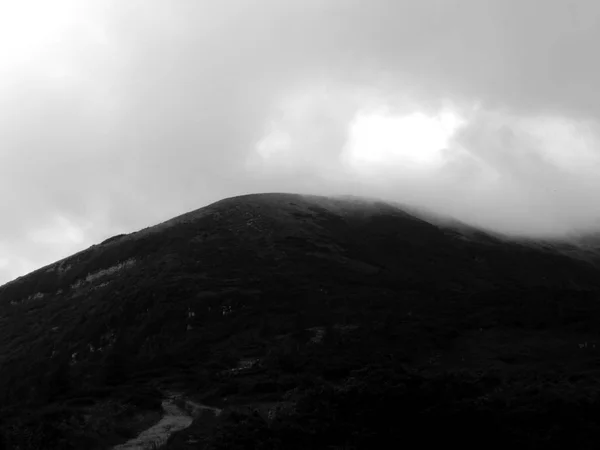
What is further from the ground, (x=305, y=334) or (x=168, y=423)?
(x=305, y=334)

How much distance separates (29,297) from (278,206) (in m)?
50.1

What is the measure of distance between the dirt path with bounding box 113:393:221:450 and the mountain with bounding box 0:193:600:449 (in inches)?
37.0

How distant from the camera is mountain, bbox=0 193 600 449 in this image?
3375 centimetres

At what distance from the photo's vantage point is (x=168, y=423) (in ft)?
118

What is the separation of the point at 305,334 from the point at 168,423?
88.3 ft

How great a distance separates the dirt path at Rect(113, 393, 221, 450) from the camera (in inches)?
1242

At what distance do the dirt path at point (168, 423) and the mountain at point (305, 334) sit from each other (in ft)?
3.08

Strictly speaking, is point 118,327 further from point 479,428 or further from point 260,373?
point 479,428

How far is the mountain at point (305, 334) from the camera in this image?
111 feet

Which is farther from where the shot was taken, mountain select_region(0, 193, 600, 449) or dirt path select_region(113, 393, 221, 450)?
mountain select_region(0, 193, 600, 449)

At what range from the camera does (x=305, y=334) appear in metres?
61.4

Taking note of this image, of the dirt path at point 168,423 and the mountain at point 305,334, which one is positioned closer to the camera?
the dirt path at point 168,423

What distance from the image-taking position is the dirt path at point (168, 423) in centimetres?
3154

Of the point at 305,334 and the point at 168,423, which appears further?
the point at 305,334
